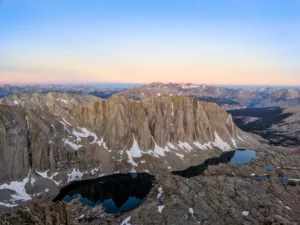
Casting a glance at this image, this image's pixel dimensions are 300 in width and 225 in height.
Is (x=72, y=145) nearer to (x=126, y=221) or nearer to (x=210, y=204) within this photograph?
(x=126, y=221)

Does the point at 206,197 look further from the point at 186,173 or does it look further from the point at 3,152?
the point at 3,152

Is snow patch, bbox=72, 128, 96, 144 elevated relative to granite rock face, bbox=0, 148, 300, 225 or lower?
elevated

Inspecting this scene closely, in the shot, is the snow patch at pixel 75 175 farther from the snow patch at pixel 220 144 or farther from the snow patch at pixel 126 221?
the snow patch at pixel 220 144

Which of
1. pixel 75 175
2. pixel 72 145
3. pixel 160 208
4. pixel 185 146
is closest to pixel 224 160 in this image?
pixel 185 146

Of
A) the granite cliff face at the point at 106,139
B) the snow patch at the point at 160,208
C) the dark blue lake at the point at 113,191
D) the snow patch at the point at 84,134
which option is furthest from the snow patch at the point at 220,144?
the snow patch at the point at 160,208

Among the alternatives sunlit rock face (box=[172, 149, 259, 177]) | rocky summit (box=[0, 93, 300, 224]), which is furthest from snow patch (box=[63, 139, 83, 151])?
sunlit rock face (box=[172, 149, 259, 177])

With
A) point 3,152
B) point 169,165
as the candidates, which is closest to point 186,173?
point 169,165

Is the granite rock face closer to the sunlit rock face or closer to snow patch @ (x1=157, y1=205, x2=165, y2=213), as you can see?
snow patch @ (x1=157, y1=205, x2=165, y2=213)
